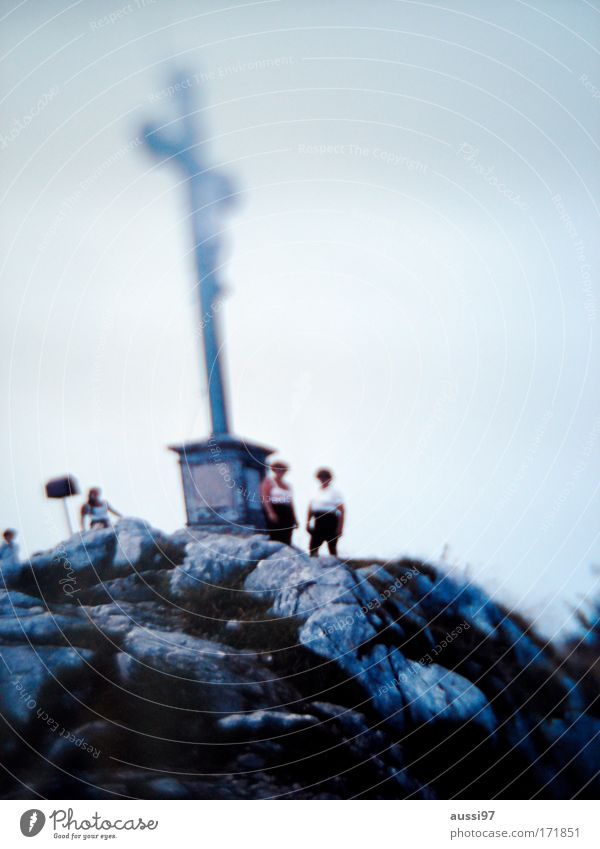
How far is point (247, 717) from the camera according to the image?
176 centimetres

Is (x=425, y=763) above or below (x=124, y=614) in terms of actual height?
below

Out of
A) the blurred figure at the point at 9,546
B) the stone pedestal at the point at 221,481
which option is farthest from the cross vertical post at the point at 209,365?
the blurred figure at the point at 9,546

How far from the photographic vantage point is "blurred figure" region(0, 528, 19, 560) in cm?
189

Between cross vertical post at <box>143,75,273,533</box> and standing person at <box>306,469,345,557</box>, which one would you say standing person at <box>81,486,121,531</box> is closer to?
cross vertical post at <box>143,75,273,533</box>

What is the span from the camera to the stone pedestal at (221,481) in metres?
1.99

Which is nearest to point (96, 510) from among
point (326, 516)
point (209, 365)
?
point (209, 365)

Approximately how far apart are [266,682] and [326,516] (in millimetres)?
→ 550

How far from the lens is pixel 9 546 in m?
1.90

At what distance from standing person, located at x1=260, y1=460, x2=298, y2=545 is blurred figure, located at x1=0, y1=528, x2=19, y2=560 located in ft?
2.70

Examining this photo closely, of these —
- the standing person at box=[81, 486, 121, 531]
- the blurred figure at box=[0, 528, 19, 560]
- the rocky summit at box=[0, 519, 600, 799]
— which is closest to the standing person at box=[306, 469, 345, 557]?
the rocky summit at box=[0, 519, 600, 799]

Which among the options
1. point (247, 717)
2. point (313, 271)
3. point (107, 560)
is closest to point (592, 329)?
point (313, 271)

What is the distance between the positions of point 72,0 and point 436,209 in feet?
4.66

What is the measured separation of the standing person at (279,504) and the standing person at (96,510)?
50 centimetres

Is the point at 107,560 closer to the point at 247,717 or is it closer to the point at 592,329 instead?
the point at 247,717
